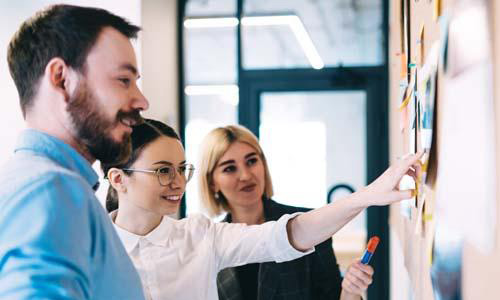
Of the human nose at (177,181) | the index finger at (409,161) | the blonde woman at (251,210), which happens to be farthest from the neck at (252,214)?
the index finger at (409,161)

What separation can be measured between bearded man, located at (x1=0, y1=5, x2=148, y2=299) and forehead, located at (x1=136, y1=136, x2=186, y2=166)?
1.91ft

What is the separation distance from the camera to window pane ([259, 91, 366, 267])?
411 cm

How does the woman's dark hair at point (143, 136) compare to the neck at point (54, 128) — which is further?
the woman's dark hair at point (143, 136)

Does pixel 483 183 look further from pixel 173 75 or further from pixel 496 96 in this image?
pixel 173 75

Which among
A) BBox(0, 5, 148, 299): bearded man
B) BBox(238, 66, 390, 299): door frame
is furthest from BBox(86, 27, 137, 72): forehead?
BBox(238, 66, 390, 299): door frame

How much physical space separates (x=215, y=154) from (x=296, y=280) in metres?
0.56

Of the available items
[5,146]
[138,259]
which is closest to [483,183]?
[138,259]

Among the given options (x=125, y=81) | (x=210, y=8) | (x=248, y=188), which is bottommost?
(x=248, y=188)

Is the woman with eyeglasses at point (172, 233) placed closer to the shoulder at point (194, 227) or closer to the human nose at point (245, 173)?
the shoulder at point (194, 227)

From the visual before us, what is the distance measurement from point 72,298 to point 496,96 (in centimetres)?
53

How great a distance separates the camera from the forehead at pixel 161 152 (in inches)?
62.4

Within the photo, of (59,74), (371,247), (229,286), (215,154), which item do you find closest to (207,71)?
(215,154)

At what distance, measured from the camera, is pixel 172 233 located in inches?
63.0

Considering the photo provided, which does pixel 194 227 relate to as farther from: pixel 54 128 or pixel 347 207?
pixel 54 128
